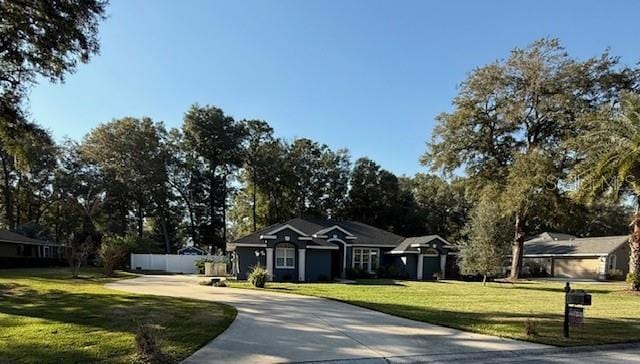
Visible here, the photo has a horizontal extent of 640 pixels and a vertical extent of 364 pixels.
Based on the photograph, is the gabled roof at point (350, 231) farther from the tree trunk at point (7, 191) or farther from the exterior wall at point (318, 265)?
the tree trunk at point (7, 191)

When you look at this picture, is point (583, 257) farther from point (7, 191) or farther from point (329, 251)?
point (7, 191)

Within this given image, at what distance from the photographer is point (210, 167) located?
58375mm

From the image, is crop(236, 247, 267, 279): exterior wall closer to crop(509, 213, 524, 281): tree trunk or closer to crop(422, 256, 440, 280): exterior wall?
crop(422, 256, 440, 280): exterior wall

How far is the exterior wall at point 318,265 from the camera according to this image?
31.1m

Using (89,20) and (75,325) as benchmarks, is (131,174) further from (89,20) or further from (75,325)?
(75,325)

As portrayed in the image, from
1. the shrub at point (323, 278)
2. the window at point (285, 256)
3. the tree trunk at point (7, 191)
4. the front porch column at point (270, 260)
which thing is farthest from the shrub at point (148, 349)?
the tree trunk at point (7, 191)

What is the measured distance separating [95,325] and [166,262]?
33.1 meters

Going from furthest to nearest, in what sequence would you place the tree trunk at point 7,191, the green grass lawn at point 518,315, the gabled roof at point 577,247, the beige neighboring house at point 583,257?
the tree trunk at point 7,191 → the gabled roof at point 577,247 → the beige neighboring house at point 583,257 → the green grass lawn at point 518,315

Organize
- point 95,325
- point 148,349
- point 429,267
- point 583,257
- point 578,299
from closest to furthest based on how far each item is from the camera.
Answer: point 148,349
point 578,299
point 95,325
point 429,267
point 583,257

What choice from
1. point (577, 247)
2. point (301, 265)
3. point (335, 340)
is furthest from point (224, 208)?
point (335, 340)

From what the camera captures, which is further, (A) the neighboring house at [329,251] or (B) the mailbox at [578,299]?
(A) the neighboring house at [329,251]

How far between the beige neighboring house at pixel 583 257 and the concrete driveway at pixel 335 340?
35.7 metres

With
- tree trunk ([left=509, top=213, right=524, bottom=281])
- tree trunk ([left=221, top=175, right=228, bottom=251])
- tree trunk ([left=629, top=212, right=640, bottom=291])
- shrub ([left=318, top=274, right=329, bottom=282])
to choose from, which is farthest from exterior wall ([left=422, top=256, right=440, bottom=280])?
tree trunk ([left=221, top=175, right=228, bottom=251])

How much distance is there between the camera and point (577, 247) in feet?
144
